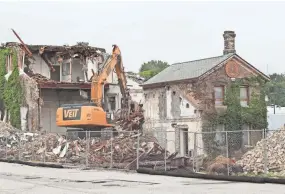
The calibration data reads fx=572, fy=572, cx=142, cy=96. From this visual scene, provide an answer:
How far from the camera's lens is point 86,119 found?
33719mm

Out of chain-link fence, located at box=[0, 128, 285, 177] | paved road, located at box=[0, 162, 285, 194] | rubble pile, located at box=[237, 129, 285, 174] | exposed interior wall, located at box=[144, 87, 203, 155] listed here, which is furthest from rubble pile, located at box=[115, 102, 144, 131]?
paved road, located at box=[0, 162, 285, 194]

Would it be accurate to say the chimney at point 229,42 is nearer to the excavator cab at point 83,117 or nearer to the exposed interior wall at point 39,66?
the excavator cab at point 83,117

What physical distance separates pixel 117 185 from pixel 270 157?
29.9ft

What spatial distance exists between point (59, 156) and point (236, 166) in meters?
11.3

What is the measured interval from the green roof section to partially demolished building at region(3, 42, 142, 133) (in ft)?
20.6

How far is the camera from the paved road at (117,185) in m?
16.8

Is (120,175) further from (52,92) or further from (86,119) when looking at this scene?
(52,92)

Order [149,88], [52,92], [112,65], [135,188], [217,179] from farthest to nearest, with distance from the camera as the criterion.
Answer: [52,92] < [149,88] < [112,65] < [217,179] < [135,188]

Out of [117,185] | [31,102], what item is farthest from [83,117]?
[117,185]

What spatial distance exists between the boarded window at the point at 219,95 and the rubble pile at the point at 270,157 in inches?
557

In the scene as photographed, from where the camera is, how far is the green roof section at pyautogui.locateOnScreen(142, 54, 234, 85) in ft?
137

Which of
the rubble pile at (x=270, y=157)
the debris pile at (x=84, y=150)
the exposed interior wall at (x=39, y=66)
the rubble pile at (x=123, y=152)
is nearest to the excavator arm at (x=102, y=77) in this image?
the debris pile at (x=84, y=150)

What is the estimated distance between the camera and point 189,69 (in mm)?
43906

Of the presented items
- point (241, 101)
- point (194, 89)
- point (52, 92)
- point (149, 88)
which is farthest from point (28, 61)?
point (241, 101)
